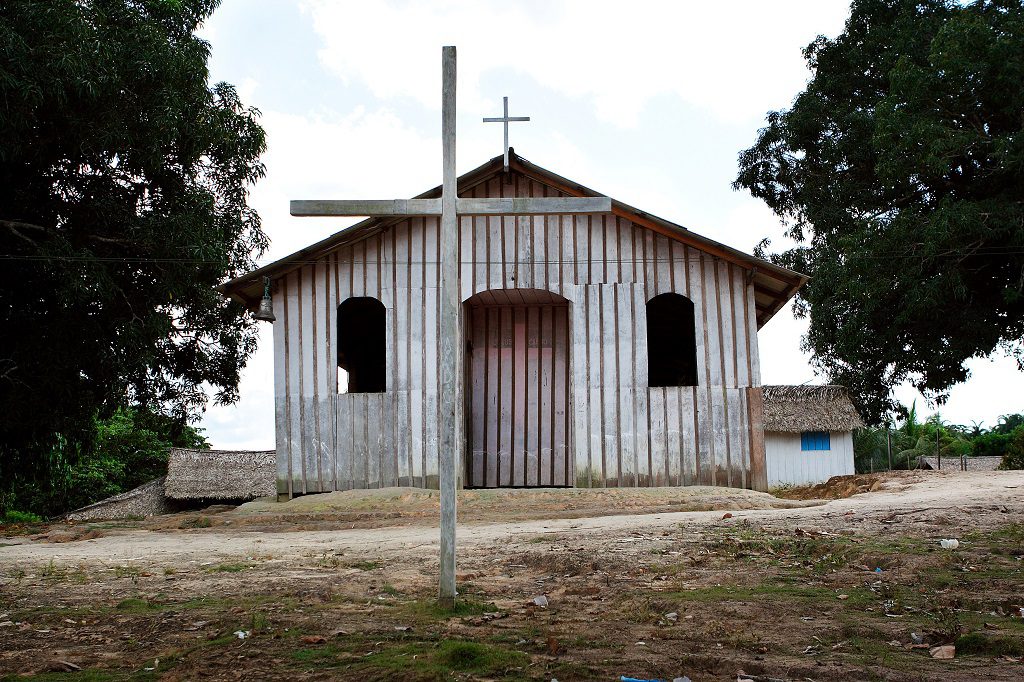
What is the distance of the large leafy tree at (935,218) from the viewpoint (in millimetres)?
23125

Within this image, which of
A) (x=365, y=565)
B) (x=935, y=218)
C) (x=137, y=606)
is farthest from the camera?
(x=935, y=218)

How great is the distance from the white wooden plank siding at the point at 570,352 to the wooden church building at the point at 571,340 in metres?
0.02

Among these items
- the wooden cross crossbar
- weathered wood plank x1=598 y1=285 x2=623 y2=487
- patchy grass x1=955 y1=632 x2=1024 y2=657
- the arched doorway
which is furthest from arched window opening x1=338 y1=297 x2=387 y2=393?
patchy grass x1=955 y1=632 x2=1024 y2=657

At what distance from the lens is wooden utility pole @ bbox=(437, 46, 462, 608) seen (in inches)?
276

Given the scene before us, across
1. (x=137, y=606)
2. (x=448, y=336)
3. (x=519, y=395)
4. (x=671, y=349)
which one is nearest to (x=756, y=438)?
(x=519, y=395)

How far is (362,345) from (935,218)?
44.2ft

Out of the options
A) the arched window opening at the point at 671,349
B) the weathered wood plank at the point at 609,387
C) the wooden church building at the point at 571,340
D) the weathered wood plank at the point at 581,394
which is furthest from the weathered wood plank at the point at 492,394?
the arched window opening at the point at 671,349

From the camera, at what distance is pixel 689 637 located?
20.3ft

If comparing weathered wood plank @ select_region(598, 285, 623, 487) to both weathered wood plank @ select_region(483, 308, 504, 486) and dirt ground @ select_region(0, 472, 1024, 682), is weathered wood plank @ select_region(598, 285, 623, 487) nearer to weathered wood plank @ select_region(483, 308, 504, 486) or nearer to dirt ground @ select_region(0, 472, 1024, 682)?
weathered wood plank @ select_region(483, 308, 504, 486)

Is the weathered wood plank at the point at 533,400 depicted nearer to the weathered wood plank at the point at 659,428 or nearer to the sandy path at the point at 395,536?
the weathered wood plank at the point at 659,428

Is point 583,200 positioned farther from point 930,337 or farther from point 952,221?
point 930,337

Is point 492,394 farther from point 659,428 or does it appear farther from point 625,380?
point 659,428

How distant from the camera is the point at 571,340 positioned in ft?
53.8

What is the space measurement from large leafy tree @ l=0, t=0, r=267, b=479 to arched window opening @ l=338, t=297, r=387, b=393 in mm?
2620
